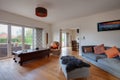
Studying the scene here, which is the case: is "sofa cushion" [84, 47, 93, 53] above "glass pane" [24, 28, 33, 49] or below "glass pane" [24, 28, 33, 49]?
below

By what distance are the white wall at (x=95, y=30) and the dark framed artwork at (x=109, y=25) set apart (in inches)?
6.2

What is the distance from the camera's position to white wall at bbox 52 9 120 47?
409 centimetres

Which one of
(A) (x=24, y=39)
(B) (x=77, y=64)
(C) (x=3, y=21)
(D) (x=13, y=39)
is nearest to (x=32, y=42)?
(A) (x=24, y=39)

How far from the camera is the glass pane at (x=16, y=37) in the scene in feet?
16.2

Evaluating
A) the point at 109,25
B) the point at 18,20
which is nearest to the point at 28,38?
the point at 18,20

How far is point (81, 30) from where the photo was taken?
5.50 metres

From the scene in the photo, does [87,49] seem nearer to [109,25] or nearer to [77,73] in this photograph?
[109,25]

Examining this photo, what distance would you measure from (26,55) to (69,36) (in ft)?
27.7

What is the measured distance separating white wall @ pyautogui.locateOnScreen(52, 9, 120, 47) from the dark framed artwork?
16cm

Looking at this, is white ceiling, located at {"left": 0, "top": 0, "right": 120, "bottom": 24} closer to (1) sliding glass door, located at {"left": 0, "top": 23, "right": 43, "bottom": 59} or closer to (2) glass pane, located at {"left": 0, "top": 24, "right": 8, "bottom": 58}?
(2) glass pane, located at {"left": 0, "top": 24, "right": 8, "bottom": 58}

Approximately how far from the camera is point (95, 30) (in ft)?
15.7

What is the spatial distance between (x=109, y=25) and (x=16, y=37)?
5.32 m

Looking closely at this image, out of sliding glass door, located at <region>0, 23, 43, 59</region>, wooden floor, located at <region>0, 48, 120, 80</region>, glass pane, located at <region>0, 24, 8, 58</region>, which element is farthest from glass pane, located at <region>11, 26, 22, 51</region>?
wooden floor, located at <region>0, 48, 120, 80</region>

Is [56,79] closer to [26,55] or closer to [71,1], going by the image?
[26,55]
